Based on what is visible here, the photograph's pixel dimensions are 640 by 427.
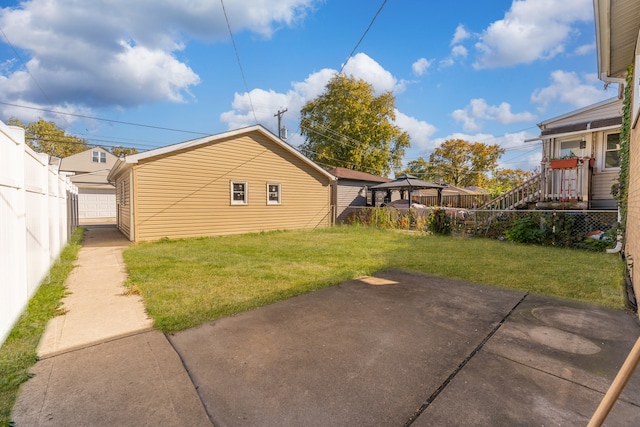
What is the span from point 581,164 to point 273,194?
37.0 ft

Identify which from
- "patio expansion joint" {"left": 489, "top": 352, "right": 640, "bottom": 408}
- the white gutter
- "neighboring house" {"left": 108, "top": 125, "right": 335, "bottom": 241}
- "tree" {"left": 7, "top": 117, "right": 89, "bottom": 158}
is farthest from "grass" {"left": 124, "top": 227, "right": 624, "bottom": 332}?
"tree" {"left": 7, "top": 117, "right": 89, "bottom": 158}

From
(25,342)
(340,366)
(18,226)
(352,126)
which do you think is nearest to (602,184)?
(340,366)

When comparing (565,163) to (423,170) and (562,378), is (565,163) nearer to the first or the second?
(562,378)

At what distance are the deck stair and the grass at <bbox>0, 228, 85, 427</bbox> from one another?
13.2m

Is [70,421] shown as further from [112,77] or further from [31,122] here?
[31,122]

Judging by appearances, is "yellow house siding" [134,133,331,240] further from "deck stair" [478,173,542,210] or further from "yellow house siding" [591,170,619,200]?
"yellow house siding" [591,170,619,200]

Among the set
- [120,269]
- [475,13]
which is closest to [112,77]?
[120,269]

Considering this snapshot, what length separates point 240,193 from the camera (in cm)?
1215

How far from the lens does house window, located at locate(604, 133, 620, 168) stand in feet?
33.3

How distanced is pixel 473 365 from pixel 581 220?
30.4ft

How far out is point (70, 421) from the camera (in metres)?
1.78

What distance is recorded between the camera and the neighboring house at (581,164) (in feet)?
32.1

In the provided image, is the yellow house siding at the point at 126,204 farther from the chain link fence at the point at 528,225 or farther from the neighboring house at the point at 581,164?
the neighboring house at the point at 581,164

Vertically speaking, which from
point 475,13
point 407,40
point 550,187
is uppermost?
point 475,13
